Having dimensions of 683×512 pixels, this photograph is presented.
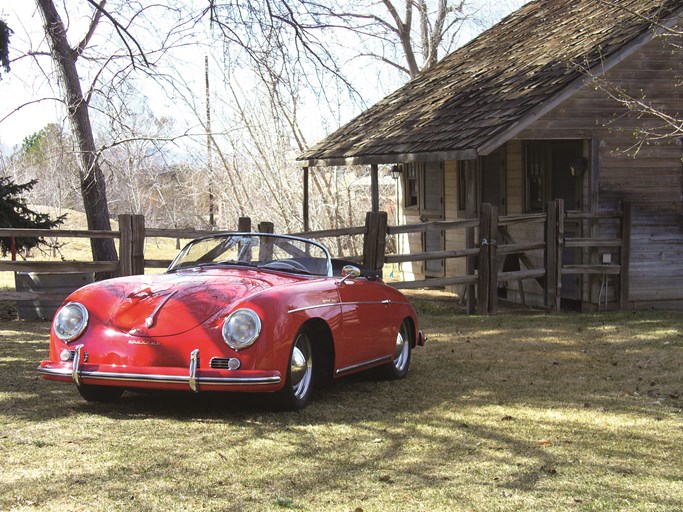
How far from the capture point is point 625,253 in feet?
49.6

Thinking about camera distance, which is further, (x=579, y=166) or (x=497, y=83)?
(x=497, y=83)

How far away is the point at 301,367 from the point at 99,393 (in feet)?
5.23

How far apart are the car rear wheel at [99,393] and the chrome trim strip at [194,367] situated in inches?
45.7

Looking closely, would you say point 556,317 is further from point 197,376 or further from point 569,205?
point 197,376

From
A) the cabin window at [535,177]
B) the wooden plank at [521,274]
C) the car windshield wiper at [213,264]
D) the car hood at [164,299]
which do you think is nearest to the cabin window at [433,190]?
the cabin window at [535,177]

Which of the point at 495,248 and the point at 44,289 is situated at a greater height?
the point at 495,248

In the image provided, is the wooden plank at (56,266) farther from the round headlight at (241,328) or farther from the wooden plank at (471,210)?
the round headlight at (241,328)

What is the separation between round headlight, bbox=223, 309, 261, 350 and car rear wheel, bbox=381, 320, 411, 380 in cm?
243

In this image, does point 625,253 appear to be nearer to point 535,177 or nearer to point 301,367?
point 535,177

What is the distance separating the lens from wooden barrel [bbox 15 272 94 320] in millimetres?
13695

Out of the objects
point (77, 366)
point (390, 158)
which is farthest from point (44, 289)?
point (77, 366)

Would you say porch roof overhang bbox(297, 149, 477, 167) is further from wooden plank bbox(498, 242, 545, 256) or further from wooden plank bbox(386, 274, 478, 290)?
wooden plank bbox(386, 274, 478, 290)

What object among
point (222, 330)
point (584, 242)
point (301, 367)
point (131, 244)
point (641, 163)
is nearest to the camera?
point (222, 330)

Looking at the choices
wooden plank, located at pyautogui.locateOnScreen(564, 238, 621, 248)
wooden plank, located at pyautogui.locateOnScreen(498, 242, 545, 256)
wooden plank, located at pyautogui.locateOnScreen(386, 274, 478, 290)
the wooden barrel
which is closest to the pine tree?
the wooden barrel
